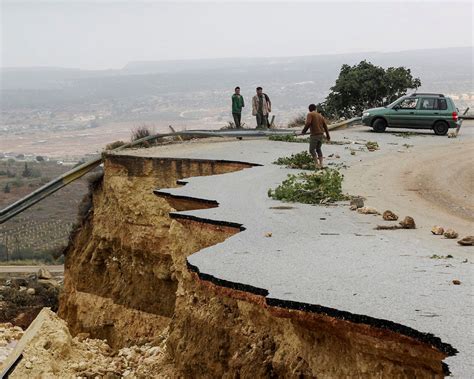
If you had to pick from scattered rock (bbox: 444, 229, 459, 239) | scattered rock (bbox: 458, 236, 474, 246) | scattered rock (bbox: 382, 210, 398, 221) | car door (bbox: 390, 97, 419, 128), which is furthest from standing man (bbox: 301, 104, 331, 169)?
car door (bbox: 390, 97, 419, 128)

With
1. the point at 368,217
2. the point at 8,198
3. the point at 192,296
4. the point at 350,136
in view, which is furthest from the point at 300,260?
the point at 8,198

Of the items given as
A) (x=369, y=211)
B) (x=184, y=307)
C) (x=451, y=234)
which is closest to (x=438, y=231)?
(x=451, y=234)

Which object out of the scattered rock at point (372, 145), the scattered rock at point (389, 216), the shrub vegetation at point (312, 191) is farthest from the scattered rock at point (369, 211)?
the scattered rock at point (372, 145)

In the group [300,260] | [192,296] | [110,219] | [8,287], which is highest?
[300,260]

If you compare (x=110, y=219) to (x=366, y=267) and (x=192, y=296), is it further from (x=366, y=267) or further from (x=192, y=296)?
(x=366, y=267)

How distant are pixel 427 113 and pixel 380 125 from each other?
1.66 meters

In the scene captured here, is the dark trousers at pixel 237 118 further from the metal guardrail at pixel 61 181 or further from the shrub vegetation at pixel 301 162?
the shrub vegetation at pixel 301 162

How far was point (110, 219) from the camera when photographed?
21.8 meters

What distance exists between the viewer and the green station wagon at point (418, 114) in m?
28.3

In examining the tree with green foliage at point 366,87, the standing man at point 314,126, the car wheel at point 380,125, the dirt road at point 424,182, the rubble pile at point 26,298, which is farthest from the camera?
the tree with green foliage at point 366,87

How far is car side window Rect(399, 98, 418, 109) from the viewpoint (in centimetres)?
2895

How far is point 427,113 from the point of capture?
93.4 feet

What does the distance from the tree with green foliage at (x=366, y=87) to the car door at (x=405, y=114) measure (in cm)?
670

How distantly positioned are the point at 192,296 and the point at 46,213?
82657 mm
